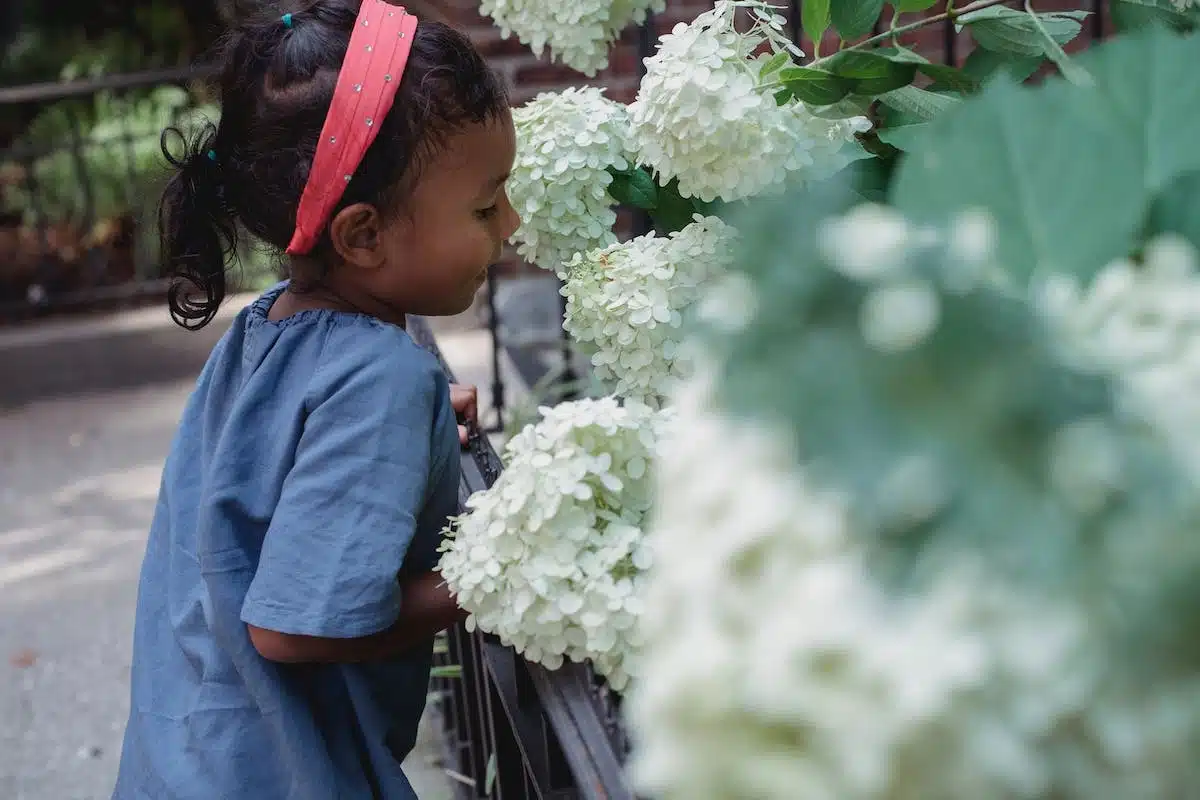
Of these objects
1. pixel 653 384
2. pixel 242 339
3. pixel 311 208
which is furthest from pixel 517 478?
pixel 242 339

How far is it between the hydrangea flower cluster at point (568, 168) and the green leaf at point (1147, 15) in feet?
1.74

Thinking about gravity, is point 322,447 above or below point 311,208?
below

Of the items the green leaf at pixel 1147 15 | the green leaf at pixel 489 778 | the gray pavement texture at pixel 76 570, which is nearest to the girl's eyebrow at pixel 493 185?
the green leaf at pixel 1147 15

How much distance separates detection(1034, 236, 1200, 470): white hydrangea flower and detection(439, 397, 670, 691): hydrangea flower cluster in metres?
0.49

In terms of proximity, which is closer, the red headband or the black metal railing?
the red headband

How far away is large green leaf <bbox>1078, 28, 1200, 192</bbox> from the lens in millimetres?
695

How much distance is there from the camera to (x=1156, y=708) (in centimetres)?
46

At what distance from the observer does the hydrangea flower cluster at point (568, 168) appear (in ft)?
5.12

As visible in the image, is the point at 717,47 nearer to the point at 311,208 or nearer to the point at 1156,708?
the point at 311,208

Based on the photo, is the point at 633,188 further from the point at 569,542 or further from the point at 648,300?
the point at 569,542

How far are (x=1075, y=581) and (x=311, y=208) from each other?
123cm

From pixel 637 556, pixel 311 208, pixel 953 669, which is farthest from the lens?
pixel 311 208

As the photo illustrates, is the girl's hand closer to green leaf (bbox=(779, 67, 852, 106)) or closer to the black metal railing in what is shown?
green leaf (bbox=(779, 67, 852, 106))

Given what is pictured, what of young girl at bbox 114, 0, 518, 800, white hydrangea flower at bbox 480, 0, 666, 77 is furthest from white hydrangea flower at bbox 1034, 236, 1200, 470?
white hydrangea flower at bbox 480, 0, 666, 77
